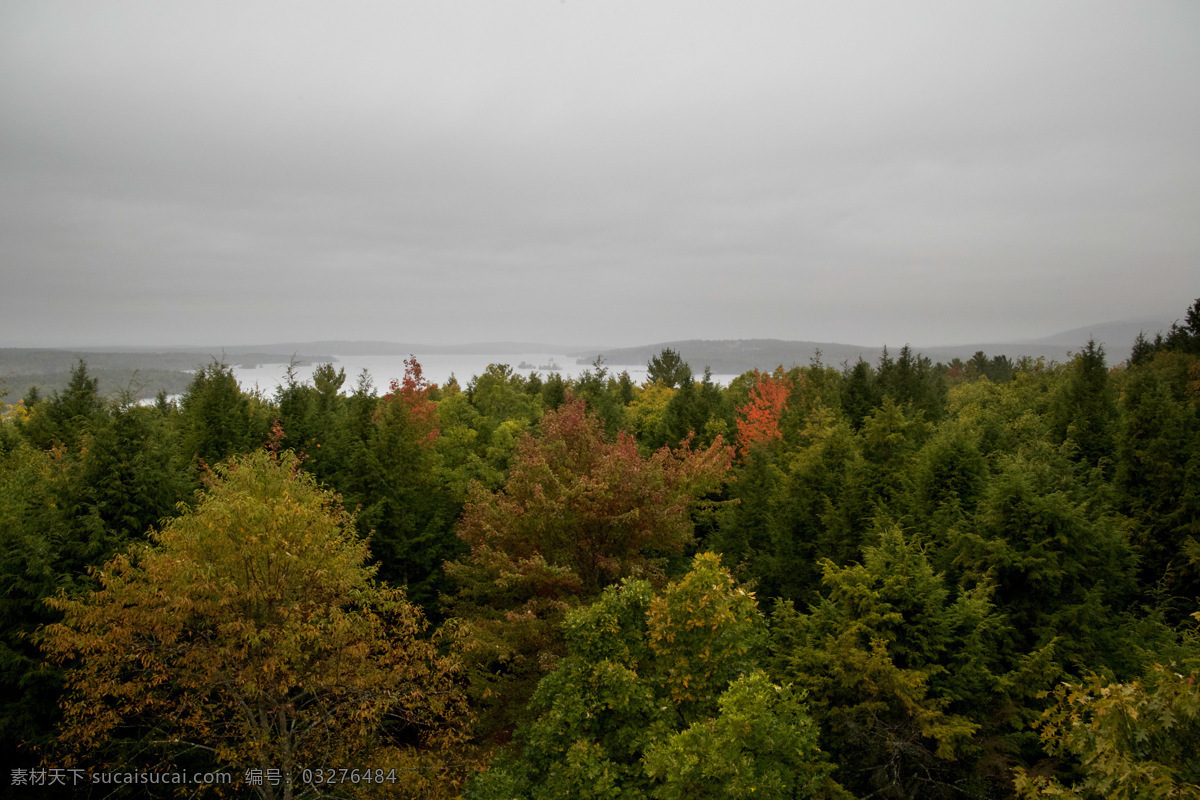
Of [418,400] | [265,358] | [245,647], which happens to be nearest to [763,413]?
[418,400]

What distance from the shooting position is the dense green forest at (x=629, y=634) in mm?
11172

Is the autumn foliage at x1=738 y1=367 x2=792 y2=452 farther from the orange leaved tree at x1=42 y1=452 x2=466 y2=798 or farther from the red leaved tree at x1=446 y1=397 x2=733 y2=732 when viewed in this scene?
the orange leaved tree at x1=42 y1=452 x2=466 y2=798

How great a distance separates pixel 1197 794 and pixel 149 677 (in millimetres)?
19108

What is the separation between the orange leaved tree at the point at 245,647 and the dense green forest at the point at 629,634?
0.33 feet

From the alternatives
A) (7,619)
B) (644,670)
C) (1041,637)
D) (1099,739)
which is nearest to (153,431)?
(7,619)

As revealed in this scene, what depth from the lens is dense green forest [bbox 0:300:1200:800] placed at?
36.7 ft

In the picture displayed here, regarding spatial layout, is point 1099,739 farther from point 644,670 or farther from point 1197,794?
point 644,670

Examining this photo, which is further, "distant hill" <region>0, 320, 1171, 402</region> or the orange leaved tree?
"distant hill" <region>0, 320, 1171, 402</region>

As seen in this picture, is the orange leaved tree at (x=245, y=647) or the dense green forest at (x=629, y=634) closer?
the dense green forest at (x=629, y=634)

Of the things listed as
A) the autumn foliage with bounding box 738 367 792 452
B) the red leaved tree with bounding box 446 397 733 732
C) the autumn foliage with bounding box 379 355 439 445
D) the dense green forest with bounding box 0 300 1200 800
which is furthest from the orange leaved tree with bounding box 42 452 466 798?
the autumn foliage with bounding box 738 367 792 452

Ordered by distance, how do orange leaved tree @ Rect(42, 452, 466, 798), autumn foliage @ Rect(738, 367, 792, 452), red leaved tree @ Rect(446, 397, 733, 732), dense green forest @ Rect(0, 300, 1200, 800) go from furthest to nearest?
autumn foliage @ Rect(738, 367, 792, 452) → red leaved tree @ Rect(446, 397, 733, 732) → orange leaved tree @ Rect(42, 452, 466, 798) → dense green forest @ Rect(0, 300, 1200, 800)

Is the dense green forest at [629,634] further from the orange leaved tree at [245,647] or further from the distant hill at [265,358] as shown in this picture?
the distant hill at [265,358]

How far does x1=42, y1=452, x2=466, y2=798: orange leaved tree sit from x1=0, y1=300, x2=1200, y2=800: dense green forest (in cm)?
10

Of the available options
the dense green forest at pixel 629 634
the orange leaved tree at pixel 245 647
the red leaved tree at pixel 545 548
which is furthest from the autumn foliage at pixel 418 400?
the orange leaved tree at pixel 245 647
